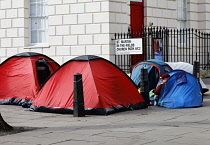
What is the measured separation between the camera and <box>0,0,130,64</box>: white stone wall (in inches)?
803

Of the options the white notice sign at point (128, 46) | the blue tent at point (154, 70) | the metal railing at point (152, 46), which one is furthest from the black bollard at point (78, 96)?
the metal railing at point (152, 46)

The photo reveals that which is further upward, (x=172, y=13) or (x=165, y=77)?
(x=172, y=13)

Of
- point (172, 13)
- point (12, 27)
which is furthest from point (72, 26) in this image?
point (172, 13)

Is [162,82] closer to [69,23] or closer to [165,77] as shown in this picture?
[165,77]

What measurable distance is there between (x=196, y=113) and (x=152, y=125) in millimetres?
2323

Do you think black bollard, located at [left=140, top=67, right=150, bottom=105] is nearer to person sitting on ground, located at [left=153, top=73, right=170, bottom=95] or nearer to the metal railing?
person sitting on ground, located at [left=153, top=73, right=170, bottom=95]

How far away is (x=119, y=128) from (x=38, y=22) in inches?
511

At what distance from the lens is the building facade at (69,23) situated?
20453 millimetres

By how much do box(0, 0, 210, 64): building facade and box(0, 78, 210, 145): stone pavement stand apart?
7394 mm

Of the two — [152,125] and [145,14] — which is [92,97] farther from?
[145,14]

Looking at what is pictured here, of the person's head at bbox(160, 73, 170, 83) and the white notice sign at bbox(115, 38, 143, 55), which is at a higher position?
the white notice sign at bbox(115, 38, 143, 55)

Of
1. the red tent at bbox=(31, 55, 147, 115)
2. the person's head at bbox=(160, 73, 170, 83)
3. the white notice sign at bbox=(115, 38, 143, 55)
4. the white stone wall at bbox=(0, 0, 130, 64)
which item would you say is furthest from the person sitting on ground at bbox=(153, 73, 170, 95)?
the white stone wall at bbox=(0, 0, 130, 64)

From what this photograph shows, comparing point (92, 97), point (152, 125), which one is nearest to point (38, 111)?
point (92, 97)

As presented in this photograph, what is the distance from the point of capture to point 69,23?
21156 millimetres
